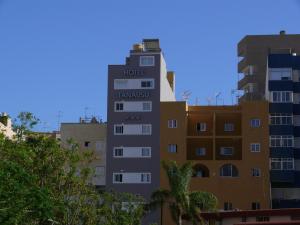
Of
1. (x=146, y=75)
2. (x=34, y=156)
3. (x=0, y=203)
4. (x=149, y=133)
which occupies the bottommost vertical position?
(x=0, y=203)

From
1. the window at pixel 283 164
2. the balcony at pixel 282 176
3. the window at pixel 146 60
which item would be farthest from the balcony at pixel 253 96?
the window at pixel 146 60

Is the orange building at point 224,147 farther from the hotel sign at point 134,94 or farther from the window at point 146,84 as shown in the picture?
the window at point 146,84

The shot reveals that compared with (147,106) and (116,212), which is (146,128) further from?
(116,212)

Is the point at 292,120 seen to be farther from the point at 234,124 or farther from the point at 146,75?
the point at 146,75

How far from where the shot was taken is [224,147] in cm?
8962

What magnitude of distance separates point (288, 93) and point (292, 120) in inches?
129

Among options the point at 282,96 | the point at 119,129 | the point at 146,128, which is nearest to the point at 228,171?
the point at 146,128

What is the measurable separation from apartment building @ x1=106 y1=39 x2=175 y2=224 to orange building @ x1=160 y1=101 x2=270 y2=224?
1263mm

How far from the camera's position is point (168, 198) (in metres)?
72.9

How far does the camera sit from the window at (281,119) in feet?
289

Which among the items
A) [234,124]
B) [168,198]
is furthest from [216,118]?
[168,198]

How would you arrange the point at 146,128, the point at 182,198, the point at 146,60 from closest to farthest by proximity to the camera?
1. the point at 182,198
2. the point at 146,128
3. the point at 146,60

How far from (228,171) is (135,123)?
12.2 meters

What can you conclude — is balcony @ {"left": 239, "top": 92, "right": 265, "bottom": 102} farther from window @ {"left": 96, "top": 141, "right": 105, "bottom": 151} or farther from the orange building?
window @ {"left": 96, "top": 141, "right": 105, "bottom": 151}
